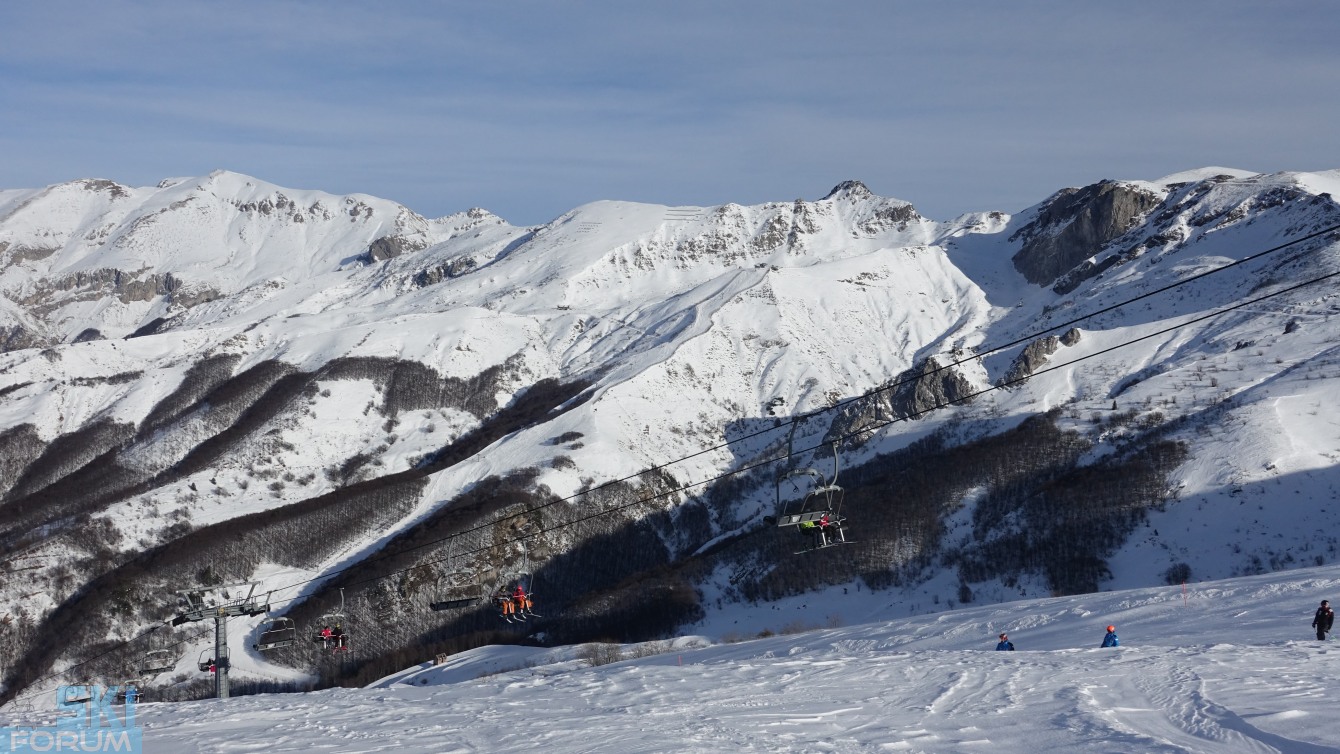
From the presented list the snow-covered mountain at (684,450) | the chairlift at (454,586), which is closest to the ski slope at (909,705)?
the snow-covered mountain at (684,450)

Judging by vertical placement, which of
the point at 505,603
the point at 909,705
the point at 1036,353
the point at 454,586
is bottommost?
the point at 909,705

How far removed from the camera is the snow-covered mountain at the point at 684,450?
100375mm

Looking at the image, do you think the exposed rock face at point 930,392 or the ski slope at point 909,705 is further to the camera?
the exposed rock face at point 930,392

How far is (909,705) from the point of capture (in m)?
29.1

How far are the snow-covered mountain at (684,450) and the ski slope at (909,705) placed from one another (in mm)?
25246

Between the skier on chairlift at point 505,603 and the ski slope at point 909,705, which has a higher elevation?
the skier on chairlift at point 505,603

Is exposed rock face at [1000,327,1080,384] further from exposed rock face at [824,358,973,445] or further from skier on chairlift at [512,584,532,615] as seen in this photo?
skier on chairlift at [512,584,532,615]

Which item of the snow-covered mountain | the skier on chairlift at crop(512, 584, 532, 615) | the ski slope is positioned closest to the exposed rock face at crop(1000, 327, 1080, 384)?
the snow-covered mountain

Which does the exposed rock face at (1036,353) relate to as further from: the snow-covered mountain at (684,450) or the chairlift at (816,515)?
the chairlift at (816,515)

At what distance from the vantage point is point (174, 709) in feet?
120

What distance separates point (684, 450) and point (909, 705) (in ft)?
407

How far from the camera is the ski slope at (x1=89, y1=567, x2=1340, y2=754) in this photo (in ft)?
80.3

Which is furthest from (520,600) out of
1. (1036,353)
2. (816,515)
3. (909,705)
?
(1036,353)

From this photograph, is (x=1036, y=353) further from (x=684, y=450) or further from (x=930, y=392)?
(x=684, y=450)
